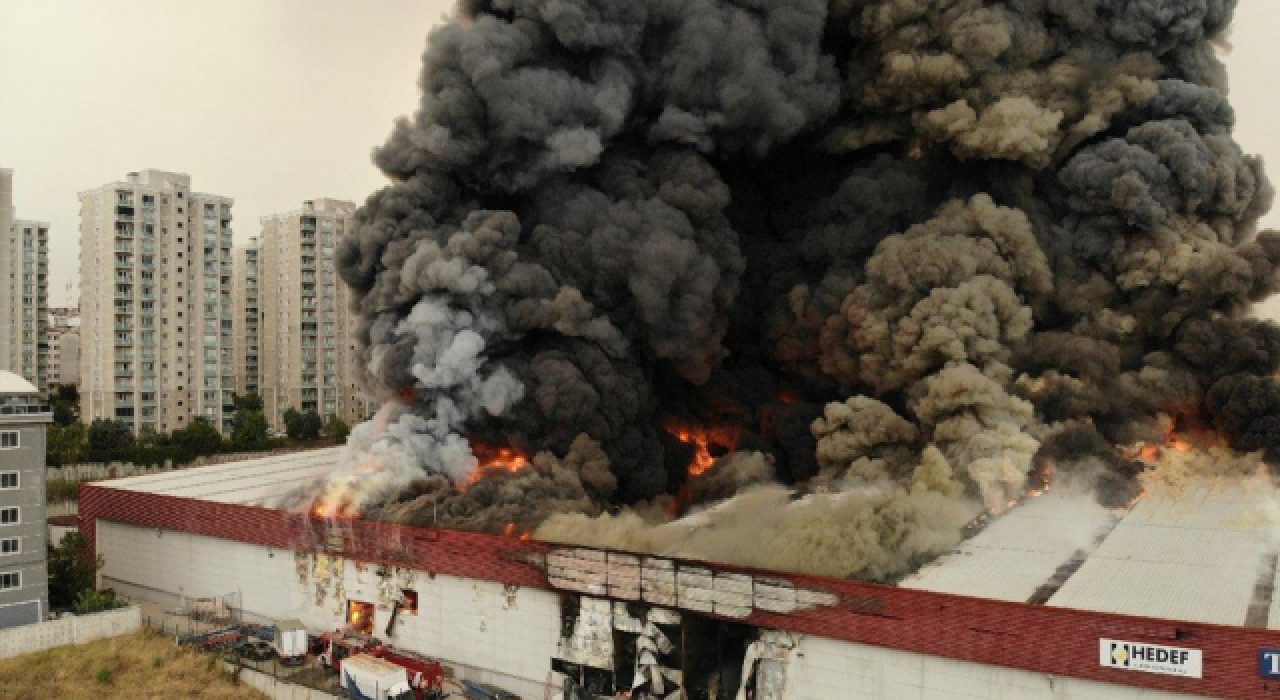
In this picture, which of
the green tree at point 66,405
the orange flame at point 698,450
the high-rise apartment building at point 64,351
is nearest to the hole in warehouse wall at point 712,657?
the orange flame at point 698,450

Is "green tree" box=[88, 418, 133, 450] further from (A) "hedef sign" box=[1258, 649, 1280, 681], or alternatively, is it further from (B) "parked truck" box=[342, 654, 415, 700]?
(A) "hedef sign" box=[1258, 649, 1280, 681]

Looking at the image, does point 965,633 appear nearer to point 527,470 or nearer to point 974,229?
point 527,470

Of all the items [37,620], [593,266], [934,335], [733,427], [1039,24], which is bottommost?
[37,620]

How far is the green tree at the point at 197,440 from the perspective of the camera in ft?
225

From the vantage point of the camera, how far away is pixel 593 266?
38.0 metres

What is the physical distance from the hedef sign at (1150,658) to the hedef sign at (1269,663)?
0.96 metres

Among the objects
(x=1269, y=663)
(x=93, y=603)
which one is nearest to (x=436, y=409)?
(x=93, y=603)

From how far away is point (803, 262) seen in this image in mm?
47281

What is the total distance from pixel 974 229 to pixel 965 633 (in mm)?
A: 23831

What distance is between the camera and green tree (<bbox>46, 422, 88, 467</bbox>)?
210ft

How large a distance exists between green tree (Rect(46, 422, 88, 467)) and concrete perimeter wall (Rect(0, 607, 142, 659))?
35.0 metres

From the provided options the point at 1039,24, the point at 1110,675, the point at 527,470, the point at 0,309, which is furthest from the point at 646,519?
the point at 0,309

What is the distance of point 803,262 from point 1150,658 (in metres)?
29.0

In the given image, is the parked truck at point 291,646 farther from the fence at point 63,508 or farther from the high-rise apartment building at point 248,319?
the high-rise apartment building at point 248,319
